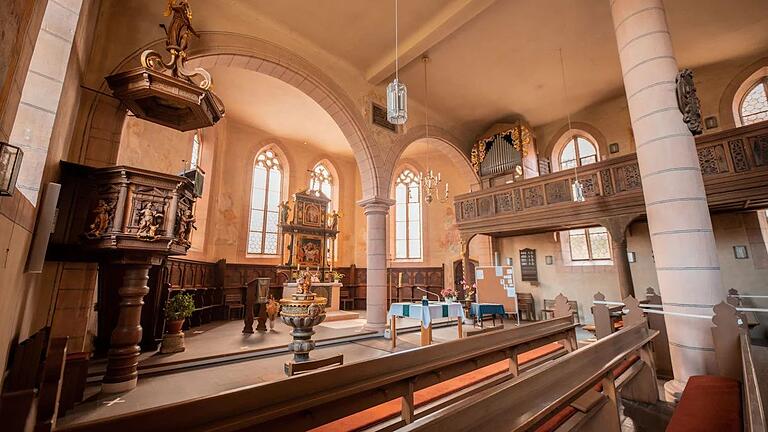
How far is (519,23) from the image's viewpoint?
611cm

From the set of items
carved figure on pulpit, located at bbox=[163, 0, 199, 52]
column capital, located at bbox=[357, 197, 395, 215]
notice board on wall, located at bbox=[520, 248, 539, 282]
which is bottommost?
notice board on wall, located at bbox=[520, 248, 539, 282]

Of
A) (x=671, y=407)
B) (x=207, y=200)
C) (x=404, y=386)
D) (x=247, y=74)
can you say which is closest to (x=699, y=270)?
(x=671, y=407)

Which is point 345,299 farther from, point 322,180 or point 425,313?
point 425,313

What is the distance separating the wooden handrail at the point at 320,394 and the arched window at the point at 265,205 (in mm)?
9322

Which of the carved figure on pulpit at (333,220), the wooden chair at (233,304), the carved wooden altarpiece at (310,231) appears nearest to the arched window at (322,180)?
the carved wooden altarpiece at (310,231)

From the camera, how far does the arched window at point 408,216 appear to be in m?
12.3

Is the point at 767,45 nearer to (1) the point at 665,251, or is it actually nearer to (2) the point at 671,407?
(1) the point at 665,251

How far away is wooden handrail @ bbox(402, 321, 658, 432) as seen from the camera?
92 cm

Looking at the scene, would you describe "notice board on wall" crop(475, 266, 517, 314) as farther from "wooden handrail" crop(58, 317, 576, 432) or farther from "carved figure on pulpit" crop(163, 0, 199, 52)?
"carved figure on pulpit" crop(163, 0, 199, 52)

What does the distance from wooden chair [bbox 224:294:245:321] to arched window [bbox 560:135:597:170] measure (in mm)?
10438

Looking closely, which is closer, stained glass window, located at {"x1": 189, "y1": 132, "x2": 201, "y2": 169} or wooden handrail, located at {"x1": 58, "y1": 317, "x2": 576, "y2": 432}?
wooden handrail, located at {"x1": 58, "y1": 317, "x2": 576, "y2": 432}

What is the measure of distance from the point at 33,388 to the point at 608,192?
8.19 meters

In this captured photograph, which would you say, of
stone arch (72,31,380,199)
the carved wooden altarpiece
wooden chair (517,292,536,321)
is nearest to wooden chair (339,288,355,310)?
the carved wooden altarpiece

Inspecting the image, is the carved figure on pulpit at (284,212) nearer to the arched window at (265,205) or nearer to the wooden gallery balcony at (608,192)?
the arched window at (265,205)
